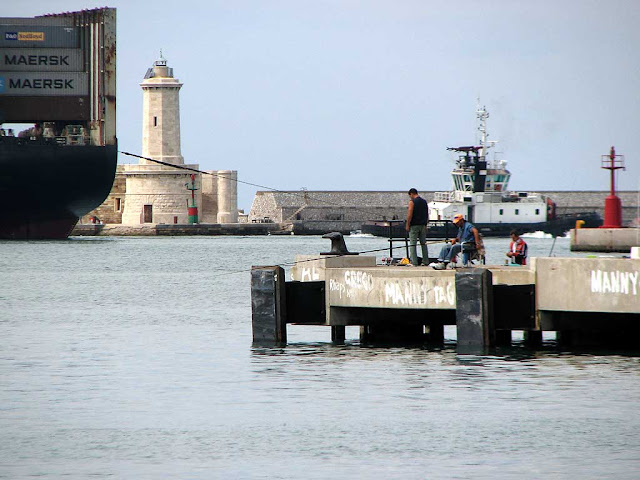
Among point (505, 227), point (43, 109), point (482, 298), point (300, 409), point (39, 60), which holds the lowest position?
point (300, 409)

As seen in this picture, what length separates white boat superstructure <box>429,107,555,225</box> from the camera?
3322 inches

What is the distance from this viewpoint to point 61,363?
70.1ft

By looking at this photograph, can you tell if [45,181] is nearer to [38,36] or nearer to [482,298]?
[38,36]

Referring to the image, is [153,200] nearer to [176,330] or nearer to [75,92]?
[75,92]

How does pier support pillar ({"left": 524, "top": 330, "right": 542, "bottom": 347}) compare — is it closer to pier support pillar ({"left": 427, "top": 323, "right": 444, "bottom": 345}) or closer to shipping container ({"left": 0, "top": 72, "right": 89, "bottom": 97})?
pier support pillar ({"left": 427, "top": 323, "right": 444, "bottom": 345})

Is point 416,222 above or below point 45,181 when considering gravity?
below

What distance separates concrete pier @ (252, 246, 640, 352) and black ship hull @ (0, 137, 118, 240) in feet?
190

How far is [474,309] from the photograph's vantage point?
1898 centimetres

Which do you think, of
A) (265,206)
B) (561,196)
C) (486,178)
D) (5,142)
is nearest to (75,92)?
(5,142)

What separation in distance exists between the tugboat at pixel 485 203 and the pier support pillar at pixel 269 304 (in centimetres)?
6075

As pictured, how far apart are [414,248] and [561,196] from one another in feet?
334

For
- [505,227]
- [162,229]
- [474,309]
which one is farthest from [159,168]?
[474,309]

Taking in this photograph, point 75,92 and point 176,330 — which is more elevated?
point 75,92

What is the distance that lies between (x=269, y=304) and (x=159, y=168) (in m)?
89.1
